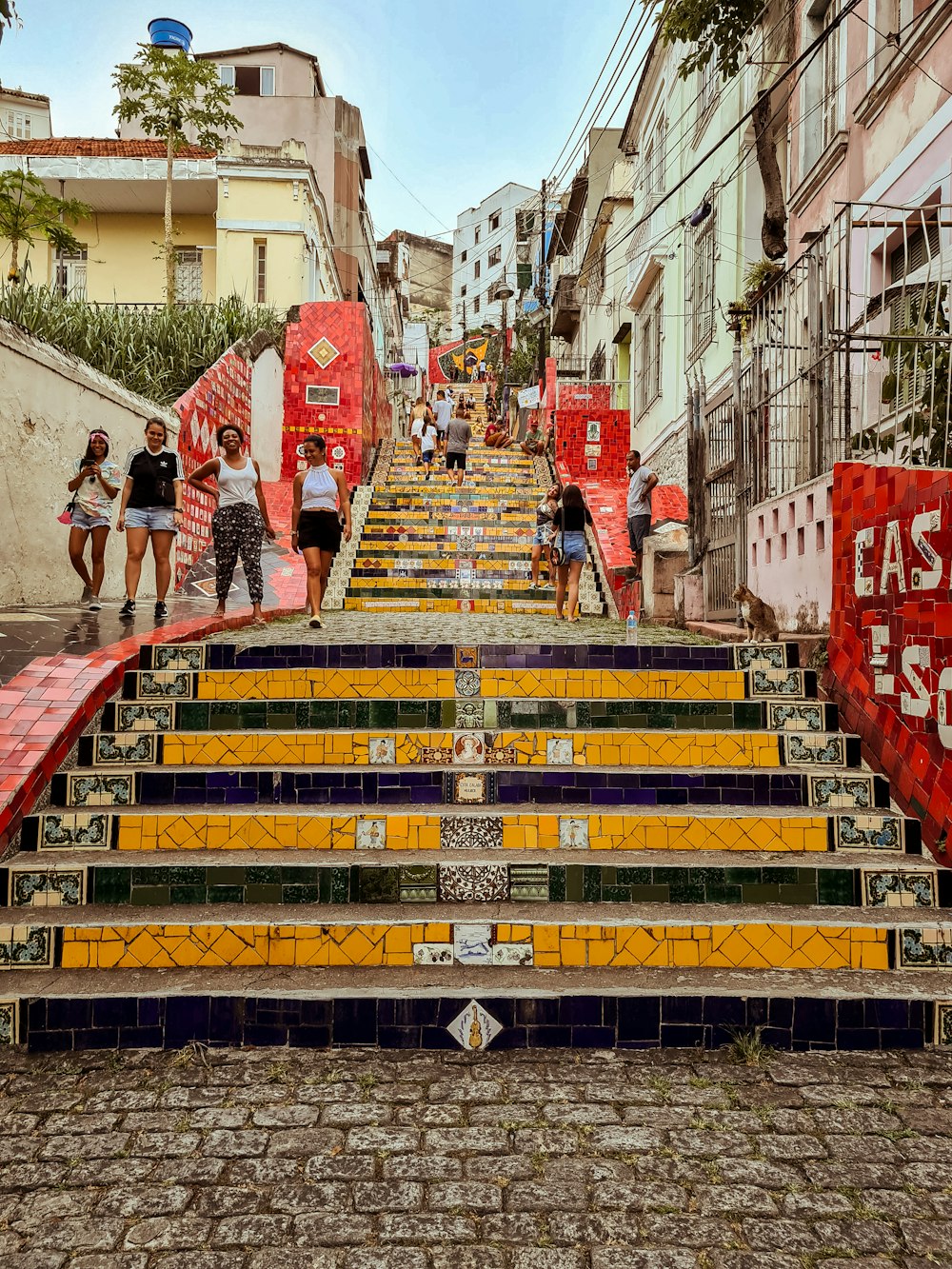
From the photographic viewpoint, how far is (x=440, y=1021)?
317cm

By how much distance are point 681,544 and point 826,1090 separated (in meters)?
7.08

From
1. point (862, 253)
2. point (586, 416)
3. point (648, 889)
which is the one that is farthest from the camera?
Result: point (586, 416)

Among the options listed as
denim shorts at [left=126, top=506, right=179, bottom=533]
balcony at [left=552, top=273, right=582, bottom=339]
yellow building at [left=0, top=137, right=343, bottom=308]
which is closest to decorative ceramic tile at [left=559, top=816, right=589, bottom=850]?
denim shorts at [left=126, top=506, right=179, bottom=533]

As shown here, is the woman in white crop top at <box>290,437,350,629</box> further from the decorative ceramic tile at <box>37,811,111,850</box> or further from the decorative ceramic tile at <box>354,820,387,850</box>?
the decorative ceramic tile at <box>354,820,387,850</box>

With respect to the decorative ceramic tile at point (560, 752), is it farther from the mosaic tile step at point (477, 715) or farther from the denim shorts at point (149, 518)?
the denim shorts at point (149, 518)

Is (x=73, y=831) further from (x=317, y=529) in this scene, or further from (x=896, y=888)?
(x=317, y=529)

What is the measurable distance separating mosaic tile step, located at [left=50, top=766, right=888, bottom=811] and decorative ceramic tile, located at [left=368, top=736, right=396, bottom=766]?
225mm

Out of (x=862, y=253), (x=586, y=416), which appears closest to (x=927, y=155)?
(x=862, y=253)

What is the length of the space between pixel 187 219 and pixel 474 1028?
2438cm

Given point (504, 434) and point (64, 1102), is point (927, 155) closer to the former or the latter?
point (64, 1102)

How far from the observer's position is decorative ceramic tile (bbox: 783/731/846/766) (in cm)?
465

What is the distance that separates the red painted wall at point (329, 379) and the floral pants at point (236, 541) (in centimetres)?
887

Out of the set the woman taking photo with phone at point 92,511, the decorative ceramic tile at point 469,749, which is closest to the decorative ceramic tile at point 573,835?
the decorative ceramic tile at point 469,749

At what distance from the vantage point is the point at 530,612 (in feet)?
35.0
